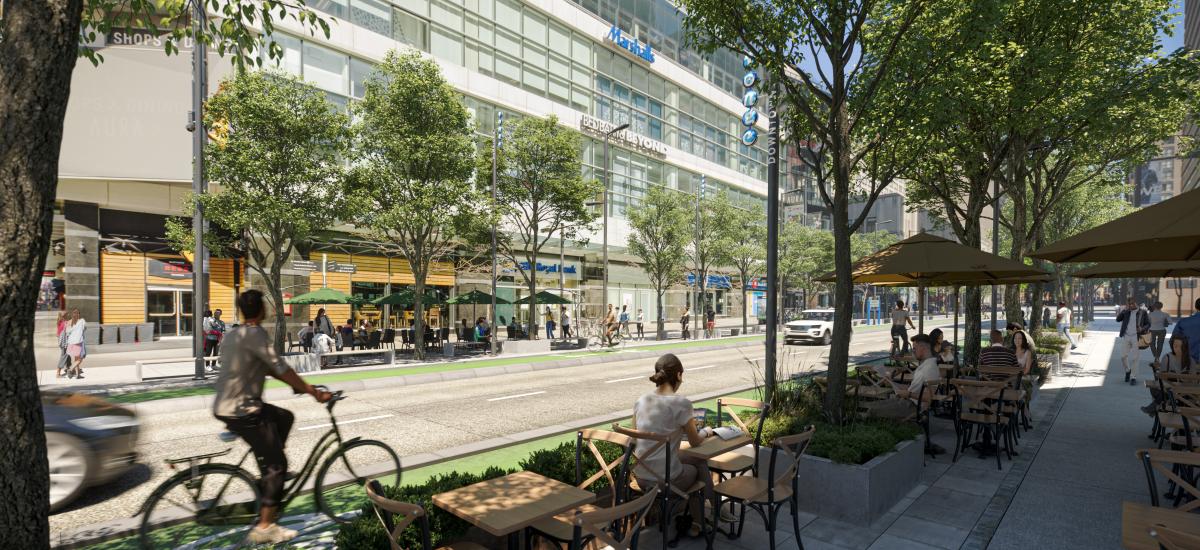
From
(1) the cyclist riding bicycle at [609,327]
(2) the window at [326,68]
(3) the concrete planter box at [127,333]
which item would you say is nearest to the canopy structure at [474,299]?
(1) the cyclist riding bicycle at [609,327]

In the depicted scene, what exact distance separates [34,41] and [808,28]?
7.36 metres

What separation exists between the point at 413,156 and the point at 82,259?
14.4 metres

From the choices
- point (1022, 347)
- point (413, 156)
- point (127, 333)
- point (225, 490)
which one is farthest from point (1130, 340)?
point (127, 333)

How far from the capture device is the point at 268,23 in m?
6.19

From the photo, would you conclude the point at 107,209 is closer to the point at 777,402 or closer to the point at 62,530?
the point at 62,530

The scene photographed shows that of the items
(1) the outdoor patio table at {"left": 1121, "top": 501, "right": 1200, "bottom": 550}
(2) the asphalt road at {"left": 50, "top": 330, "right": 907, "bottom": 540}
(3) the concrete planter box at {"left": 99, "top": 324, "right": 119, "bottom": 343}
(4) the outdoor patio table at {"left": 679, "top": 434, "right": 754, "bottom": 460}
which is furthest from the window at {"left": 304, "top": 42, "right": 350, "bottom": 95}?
(1) the outdoor patio table at {"left": 1121, "top": 501, "right": 1200, "bottom": 550}

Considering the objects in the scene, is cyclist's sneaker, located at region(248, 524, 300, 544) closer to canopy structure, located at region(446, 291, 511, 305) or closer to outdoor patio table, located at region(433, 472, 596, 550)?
outdoor patio table, located at region(433, 472, 596, 550)

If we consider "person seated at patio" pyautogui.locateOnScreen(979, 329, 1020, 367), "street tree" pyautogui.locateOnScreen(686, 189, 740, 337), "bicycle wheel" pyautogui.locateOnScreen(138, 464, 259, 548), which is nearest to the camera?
"bicycle wheel" pyautogui.locateOnScreen(138, 464, 259, 548)

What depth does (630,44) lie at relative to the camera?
36.3m

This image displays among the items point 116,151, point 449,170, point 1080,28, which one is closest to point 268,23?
point 449,170

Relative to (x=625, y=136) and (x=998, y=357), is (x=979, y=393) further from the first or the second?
(x=625, y=136)

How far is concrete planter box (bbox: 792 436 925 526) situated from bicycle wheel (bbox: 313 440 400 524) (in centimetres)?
353

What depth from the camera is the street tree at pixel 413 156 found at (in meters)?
18.1

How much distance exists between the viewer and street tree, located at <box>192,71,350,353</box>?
611 inches
